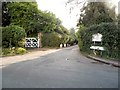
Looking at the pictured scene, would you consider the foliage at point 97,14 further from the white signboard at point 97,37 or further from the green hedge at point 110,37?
the green hedge at point 110,37

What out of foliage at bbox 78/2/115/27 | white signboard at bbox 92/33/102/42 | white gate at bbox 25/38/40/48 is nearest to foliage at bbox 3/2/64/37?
white gate at bbox 25/38/40/48

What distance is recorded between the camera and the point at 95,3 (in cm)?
2308

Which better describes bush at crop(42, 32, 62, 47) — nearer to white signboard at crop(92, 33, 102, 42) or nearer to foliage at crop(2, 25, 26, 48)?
foliage at crop(2, 25, 26, 48)

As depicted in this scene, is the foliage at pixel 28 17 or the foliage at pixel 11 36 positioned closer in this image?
the foliage at pixel 11 36

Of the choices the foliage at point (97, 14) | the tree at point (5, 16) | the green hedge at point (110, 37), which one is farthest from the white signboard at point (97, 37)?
the tree at point (5, 16)

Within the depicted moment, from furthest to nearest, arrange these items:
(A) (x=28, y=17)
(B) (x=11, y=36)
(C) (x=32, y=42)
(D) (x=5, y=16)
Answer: (C) (x=32, y=42), (D) (x=5, y=16), (A) (x=28, y=17), (B) (x=11, y=36)

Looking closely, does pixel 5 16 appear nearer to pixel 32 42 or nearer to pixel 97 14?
pixel 32 42

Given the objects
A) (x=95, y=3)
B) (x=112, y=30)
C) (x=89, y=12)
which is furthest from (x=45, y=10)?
(x=112, y=30)

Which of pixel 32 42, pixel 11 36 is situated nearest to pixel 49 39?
pixel 32 42

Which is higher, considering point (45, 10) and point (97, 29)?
point (45, 10)

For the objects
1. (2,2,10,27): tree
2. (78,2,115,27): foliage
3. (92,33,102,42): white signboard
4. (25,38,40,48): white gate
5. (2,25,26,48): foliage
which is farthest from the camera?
(25,38,40,48): white gate

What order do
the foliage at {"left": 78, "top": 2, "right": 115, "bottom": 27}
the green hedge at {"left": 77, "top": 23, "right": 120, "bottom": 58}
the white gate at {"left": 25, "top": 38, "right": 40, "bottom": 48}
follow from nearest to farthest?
the green hedge at {"left": 77, "top": 23, "right": 120, "bottom": 58}, the foliage at {"left": 78, "top": 2, "right": 115, "bottom": 27}, the white gate at {"left": 25, "top": 38, "right": 40, "bottom": 48}

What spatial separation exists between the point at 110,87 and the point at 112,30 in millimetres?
12277

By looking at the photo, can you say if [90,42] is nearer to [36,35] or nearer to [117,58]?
[117,58]
